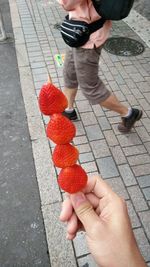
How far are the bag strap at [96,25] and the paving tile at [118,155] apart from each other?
1361 mm

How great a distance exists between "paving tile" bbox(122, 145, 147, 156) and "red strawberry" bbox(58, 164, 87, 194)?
2094 millimetres

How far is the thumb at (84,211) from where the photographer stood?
1499mm

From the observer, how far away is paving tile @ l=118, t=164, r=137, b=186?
3.20 meters

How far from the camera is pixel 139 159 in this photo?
11.4 ft

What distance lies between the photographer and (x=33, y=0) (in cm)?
745

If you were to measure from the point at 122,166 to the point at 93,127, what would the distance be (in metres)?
0.69

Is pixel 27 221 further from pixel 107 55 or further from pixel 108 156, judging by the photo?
A: pixel 107 55

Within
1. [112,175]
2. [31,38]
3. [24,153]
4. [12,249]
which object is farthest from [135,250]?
[31,38]

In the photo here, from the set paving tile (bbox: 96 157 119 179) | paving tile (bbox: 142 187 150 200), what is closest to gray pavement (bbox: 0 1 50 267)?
paving tile (bbox: 96 157 119 179)

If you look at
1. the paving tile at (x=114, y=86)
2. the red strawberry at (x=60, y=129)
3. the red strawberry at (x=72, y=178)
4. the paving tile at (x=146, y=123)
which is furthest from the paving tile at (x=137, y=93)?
the red strawberry at (x=60, y=129)

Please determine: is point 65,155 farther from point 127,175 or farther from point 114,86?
point 114,86

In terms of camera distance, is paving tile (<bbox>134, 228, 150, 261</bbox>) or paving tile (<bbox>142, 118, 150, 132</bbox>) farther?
paving tile (<bbox>142, 118, 150, 132</bbox>)

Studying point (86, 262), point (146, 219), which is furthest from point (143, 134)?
point (86, 262)

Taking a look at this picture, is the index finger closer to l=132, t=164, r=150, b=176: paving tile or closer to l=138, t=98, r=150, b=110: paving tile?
l=132, t=164, r=150, b=176: paving tile
